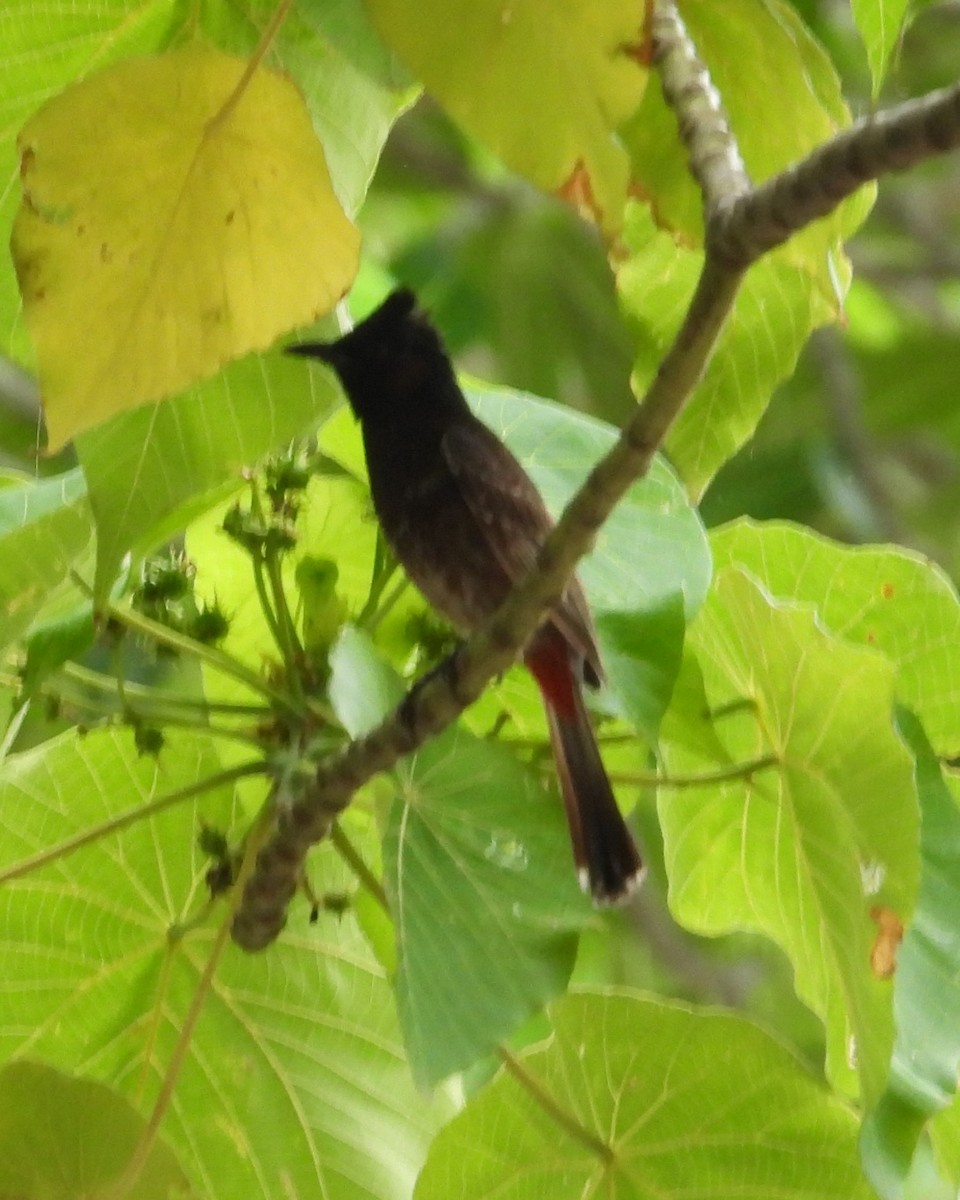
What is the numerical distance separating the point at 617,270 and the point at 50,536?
45 cm

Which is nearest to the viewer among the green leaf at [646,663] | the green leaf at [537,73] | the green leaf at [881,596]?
the green leaf at [537,73]

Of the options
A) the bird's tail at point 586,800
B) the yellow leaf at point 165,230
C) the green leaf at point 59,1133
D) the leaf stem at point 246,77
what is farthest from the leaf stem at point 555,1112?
the leaf stem at point 246,77

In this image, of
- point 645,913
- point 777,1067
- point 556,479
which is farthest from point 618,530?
point 645,913

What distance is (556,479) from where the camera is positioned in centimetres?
132

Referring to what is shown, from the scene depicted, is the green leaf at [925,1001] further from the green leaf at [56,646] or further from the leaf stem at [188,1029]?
the green leaf at [56,646]

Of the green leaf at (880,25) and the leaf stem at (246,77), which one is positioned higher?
the leaf stem at (246,77)

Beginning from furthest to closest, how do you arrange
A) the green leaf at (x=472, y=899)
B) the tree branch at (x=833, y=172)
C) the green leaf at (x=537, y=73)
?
the green leaf at (x=472, y=899), the green leaf at (x=537, y=73), the tree branch at (x=833, y=172)

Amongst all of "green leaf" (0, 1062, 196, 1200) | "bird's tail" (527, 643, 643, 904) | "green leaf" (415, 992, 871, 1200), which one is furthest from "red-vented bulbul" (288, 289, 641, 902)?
"green leaf" (0, 1062, 196, 1200)

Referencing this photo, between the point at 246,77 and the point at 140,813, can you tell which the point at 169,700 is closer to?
the point at 140,813

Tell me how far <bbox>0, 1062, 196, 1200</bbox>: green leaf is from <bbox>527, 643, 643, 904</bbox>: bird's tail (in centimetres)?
35

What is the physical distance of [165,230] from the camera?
34.0 inches

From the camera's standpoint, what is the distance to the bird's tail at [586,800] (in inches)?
44.6

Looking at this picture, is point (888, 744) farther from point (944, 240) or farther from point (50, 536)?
point (944, 240)

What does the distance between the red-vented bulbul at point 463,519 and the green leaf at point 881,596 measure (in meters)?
0.17
